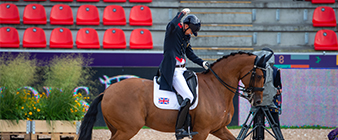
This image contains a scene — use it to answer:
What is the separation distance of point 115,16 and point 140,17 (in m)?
0.76

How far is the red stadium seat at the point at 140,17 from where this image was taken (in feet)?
31.2

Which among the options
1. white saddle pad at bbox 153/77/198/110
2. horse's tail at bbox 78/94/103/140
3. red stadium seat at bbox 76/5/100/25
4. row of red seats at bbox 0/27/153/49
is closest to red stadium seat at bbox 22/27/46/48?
row of red seats at bbox 0/27/153/49

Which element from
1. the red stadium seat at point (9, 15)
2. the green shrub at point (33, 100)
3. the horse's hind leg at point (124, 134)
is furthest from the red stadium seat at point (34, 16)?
the horse's hind leg at point (124, 134)

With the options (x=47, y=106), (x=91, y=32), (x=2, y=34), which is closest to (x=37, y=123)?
(x=47, y=106)

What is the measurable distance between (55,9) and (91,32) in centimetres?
160

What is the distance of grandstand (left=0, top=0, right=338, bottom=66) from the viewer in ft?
29.6

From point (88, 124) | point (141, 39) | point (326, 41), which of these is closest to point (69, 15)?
point (141, 39)

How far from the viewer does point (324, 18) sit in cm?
957

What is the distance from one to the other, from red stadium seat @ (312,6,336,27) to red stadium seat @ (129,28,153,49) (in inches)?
198

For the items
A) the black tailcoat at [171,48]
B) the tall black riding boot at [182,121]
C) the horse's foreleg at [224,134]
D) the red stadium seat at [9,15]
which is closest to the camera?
the tall black riding boot at [182,121]

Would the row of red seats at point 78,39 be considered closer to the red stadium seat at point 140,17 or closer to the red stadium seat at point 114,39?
the red stadium seat at point 114,39

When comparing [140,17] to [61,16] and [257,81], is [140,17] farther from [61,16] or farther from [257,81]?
[257,81]

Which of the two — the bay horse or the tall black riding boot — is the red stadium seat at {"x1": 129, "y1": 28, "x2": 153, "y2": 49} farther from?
the tall black riding boot

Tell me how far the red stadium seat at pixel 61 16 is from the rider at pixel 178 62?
258 inches
